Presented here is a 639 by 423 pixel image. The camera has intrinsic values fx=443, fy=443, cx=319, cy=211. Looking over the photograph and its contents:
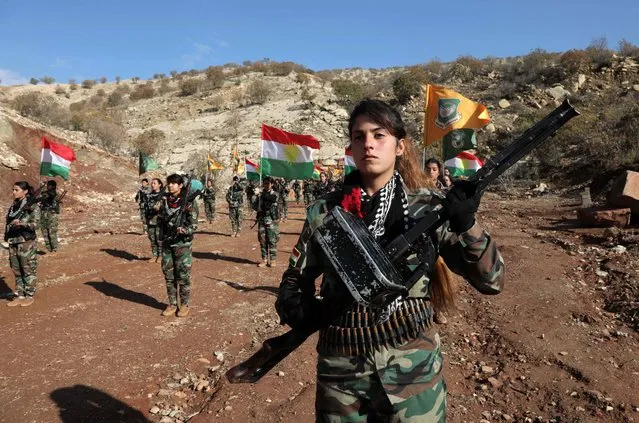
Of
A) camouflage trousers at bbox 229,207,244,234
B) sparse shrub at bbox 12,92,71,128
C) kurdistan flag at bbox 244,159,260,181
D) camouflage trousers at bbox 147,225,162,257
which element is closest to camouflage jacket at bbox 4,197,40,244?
camouflage trousers at bbox 147,225,162,257

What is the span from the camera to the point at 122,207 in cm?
2180

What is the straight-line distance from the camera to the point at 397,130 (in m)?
1.86

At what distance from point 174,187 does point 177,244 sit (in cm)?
97

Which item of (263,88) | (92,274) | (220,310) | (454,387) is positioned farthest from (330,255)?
(263,88)

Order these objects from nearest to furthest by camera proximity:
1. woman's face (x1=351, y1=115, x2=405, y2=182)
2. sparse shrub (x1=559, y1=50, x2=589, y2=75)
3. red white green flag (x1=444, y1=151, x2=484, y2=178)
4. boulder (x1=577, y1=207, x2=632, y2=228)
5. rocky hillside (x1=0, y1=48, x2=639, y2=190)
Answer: woman's face (x1=351, y1=115, x2=405, y2=182)
boulder (x1=577, y1=207, x2=632, y2=228)
red white green flag (x1=444, y1=151, x2=484, y2=178)
rocky hillside (x1=0, y1=48, x2=639, y2=190)
sparse shrub (x1=559, y1=50, x2=589, y2=75)

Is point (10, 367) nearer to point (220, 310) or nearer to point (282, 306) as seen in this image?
point (220, 310)

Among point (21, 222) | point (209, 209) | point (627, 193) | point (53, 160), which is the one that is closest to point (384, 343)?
point (21, 222)

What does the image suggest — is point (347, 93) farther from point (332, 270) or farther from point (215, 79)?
point (332, 270)

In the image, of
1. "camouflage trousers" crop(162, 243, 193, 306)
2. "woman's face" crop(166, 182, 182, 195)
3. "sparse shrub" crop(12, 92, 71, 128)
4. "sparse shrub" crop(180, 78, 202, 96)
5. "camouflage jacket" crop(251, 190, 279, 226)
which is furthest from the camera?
"sparse shrub" crop(180, 78, 202, 96)

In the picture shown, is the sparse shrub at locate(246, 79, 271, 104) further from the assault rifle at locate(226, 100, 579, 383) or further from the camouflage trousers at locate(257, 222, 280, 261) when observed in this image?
the assault rifle at locate(226, 100, 579, 383)

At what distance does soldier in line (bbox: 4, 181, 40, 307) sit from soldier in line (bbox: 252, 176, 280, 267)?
4235mm

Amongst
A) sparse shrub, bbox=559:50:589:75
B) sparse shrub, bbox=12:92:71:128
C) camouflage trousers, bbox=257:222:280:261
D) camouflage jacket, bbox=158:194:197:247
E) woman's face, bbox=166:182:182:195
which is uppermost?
sparse shrub, bbox=559:50:589:75

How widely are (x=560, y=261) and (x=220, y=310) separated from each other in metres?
6.35

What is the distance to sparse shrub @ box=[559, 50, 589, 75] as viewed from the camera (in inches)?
1337
